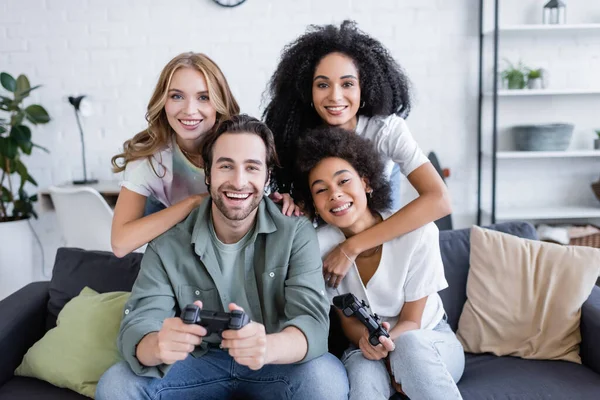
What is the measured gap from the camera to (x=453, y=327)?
1.97m

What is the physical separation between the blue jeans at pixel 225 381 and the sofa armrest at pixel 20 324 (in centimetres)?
50

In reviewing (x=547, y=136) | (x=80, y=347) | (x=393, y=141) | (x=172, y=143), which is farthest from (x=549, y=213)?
(x=80, y=347)

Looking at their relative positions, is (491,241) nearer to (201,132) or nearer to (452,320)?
(452,320)

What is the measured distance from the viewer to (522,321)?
6.14 feet

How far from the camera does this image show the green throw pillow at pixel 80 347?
5.58ft

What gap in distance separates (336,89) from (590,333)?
3.38ft

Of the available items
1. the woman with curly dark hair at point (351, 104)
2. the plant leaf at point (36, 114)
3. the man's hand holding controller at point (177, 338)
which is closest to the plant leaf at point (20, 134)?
the plant leaf at point (36, 114)

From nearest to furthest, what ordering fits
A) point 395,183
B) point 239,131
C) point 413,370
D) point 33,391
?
point 413,370
point 239,131
point 33,391
point 395,183

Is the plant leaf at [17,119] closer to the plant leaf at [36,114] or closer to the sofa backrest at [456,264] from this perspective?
the plant leaf at [36,114]

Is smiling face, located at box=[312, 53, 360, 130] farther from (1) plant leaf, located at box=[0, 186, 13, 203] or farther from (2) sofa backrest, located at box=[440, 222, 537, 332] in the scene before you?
(1) plant leaf, located at box=[0, 186, 13, 203]

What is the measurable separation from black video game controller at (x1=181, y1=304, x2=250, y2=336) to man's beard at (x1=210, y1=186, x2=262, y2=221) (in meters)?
0.36

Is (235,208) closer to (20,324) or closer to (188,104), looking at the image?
(188,104)

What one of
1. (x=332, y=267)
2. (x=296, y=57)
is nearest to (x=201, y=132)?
(x=296, y=57)

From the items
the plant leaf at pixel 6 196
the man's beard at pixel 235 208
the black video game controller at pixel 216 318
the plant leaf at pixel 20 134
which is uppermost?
the plant leaf at pixel 20 134
